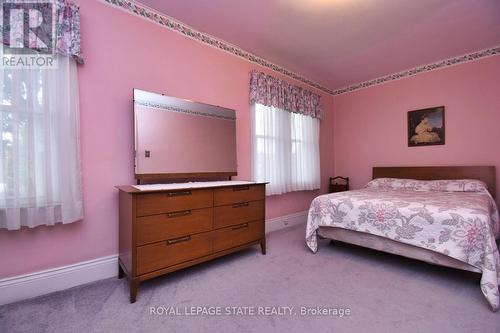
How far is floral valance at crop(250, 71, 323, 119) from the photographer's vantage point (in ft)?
10.7

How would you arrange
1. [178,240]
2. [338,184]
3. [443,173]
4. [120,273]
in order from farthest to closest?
[338,184] < [443,173] < [120,273] < [178,240]

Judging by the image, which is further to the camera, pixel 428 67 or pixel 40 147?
pixel 428 67

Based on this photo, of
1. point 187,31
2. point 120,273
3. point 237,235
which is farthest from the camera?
point 187,31

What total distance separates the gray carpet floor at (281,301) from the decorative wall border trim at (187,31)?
247 cm

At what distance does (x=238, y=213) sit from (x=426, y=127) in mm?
3342

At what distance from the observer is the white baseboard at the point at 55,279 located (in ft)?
5.54

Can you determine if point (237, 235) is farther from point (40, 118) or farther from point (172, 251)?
point (40, 118)

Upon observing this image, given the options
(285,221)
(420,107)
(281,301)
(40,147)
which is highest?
(420,107)

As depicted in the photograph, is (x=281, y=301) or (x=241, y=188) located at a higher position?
(x=241, y=188)

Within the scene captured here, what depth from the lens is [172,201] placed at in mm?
1906

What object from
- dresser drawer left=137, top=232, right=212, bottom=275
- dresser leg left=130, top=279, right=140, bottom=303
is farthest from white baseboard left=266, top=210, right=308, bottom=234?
dresser leg left=130, top=279, right=140, bottom=303

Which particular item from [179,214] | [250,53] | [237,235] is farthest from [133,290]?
[250,53]

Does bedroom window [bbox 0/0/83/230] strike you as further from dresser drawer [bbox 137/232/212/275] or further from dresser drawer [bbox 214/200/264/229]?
dresser drawer [bbox 214/200/264/229]

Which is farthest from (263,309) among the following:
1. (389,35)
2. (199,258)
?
(389,35)
